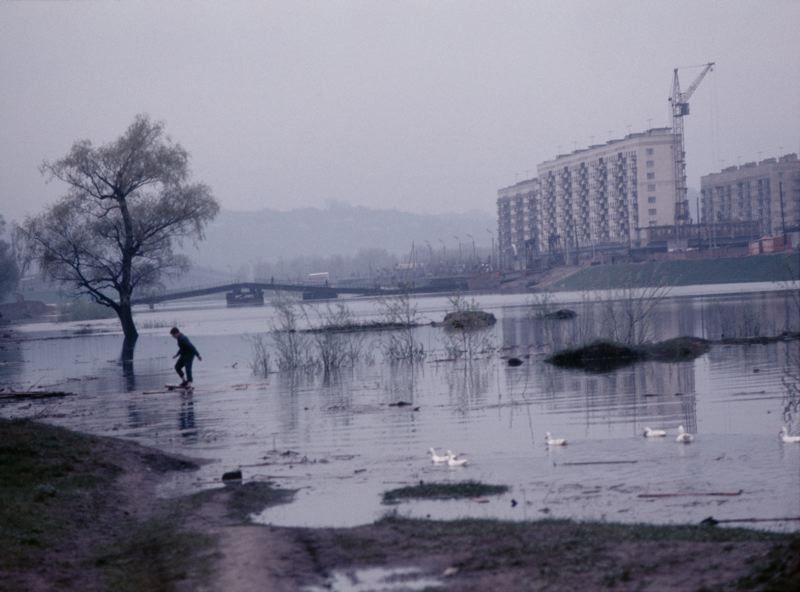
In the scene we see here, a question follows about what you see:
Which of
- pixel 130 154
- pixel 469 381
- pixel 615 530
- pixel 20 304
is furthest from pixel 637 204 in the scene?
pixel 615 530

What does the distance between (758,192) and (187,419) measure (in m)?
140

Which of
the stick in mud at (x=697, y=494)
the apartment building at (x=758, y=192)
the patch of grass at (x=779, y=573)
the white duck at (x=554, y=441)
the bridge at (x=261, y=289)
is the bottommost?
the stick in mud at (x=697, y=494)

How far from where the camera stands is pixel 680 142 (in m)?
160

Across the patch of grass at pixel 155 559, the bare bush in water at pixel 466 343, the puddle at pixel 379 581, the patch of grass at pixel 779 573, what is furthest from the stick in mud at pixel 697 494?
the bare bush in water at pixel 466 343

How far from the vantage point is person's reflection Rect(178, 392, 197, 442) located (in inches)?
963

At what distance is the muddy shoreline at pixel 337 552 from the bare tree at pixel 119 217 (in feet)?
164

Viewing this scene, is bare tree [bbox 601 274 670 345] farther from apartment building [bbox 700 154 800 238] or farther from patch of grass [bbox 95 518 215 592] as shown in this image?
apartment building [bbox 700 154 800 238]

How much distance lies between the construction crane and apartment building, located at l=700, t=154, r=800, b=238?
3.81 m

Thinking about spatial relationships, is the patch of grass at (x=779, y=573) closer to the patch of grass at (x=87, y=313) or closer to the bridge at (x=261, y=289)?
the bridge at (x=261, y=289)

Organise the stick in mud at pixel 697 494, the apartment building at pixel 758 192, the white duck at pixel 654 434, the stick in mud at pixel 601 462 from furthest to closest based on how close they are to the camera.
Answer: the apartment building at pixel 758 192 < the white duck at pixel 654 434 < the stick in mud at pixel 601 462 < the stick in mud at pixel 697 494

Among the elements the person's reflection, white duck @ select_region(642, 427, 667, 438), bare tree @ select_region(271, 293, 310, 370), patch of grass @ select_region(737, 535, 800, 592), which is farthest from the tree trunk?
patch of grass @ select_region(737, 535, 800, 592)

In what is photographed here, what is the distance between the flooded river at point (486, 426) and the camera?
1468 centimetres

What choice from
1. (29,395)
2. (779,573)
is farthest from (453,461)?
(29,395)

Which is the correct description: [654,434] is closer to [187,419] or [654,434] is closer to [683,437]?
[683,437]
